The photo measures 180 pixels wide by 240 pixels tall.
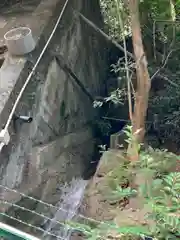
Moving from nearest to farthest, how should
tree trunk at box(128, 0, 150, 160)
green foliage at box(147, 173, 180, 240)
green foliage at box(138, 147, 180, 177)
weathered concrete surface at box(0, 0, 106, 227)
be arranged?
1. green foliage at box(147, 173, 180, 240)
2. green foliage at box(138, 147, 180, 177)
3. tree trunk at box(128, 0, 150, 160)
4. weathered concrete surface at box(0, 0, 106, 227)

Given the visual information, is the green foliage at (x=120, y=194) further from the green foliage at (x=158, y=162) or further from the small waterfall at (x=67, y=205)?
the small waterfall at (x=67, y=205)

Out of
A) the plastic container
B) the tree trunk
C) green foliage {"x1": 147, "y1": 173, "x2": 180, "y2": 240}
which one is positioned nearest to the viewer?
green foliage {"x1": 147, "y1": 173, "x2": 180, "y2": 240}

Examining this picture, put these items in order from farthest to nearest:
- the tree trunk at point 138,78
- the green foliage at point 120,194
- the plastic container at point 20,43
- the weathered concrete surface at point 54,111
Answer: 1. the plastic container at point 20,43
2. the weathered concrete surface at point 54,111
3. the tree trunk at point 138,78
4. the green foliage at point 120,194

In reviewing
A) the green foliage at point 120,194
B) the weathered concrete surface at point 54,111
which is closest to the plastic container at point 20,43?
the weathered concrete surface at point 54,111

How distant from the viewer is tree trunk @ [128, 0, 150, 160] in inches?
190

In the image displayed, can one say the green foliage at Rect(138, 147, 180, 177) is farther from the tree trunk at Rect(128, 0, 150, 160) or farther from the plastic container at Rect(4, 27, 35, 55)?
the plastic container at Rect(4, 27, 35, 55)

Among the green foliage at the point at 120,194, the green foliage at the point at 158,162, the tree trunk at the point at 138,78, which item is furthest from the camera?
the tree trunk at the point at 138,78

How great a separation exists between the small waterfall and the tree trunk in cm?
111

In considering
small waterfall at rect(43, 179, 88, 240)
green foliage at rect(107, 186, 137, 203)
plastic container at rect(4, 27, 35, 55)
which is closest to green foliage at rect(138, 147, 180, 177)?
green foliage at rect(107, 186, 137, 203)

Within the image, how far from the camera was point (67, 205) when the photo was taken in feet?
18.1

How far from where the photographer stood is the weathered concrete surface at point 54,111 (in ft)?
16.4

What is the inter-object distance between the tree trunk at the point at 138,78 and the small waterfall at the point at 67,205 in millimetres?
1106

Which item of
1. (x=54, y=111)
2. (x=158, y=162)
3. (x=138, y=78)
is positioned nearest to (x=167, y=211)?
(x=158, y=162)

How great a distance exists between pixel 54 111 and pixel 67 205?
1.50 m
